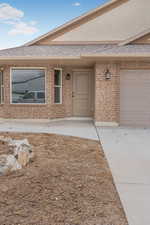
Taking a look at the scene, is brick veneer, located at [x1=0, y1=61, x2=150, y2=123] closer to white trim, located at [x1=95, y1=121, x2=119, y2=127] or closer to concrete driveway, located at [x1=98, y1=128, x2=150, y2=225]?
white trim, located at [x1=95, y1=121, x2=119, y2=127]

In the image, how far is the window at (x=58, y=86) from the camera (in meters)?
10.5

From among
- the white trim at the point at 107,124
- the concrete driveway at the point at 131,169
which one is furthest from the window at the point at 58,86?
the concrete driveway at the point at 131,169

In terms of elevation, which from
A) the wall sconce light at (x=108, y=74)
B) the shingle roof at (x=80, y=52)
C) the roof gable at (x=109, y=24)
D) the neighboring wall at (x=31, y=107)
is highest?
the roof gable at (x=109, y=24)

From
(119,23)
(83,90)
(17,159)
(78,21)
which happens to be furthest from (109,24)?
(17,159)

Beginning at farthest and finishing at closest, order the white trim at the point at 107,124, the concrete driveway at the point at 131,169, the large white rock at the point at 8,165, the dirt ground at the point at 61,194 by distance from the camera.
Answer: the white trim at the point at 107,124
the large white rock at the point at 8,165
the concrete driveway at the point at 131,169
the dirt ground at the point at 61,194

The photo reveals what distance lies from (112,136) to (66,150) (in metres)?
2.48

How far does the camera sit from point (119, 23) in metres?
11.9

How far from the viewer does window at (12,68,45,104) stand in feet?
33.1

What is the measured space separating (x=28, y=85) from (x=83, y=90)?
9.34 ft

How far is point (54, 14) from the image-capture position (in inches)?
701

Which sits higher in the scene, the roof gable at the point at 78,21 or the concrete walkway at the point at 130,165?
the roof gable at the point at 78,21

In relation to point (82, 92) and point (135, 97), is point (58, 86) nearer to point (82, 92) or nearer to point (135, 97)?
point (82, 92)

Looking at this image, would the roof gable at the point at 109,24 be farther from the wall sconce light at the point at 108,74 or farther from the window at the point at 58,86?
the wall sconce light at the point at 108,74

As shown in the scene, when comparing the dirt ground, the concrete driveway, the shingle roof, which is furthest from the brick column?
the dirt ground
